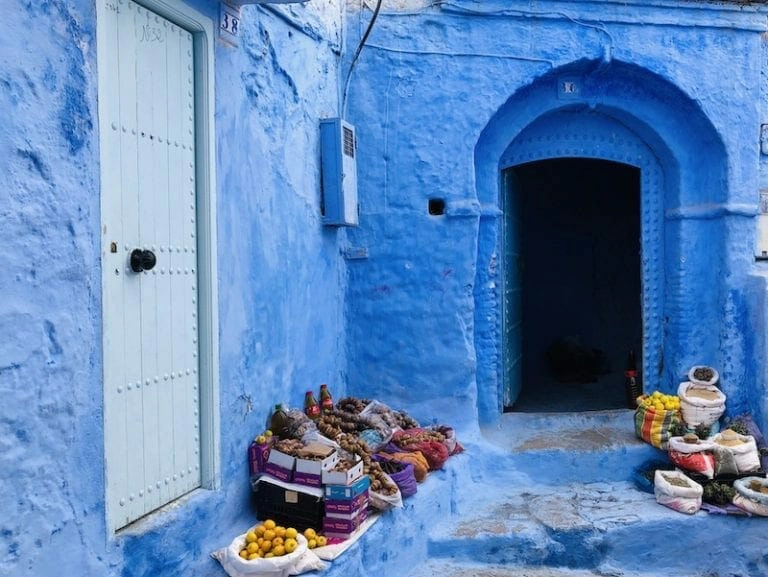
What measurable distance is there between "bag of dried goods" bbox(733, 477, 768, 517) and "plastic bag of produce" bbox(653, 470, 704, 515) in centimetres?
26

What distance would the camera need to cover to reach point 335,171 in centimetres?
577

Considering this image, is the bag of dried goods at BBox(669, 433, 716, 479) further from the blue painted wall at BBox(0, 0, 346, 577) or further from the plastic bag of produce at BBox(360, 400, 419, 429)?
the blue painted wall at BBox(0, 0, 346, 577)

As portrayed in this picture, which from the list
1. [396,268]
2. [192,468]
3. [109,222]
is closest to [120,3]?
[109,222]

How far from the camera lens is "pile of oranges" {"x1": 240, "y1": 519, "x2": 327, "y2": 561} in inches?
153

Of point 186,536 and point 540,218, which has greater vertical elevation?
point 540,218

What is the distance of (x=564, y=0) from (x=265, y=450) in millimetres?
4599

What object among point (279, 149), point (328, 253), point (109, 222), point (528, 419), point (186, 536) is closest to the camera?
point (109, 222)

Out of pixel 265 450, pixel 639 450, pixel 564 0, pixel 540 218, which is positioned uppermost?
pixel 564 0

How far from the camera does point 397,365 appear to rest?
648cm

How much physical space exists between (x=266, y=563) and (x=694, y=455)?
3.63 m

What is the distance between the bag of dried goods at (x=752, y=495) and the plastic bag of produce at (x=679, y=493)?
261 mm

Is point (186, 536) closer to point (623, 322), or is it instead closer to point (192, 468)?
point (192, 468)

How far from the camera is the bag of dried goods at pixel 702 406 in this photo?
630cm

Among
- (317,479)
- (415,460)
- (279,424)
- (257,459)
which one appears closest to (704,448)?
(415,460)
